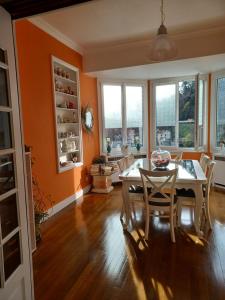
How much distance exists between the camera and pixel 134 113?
539 centimetres

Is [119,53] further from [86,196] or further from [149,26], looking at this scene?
[86,196]

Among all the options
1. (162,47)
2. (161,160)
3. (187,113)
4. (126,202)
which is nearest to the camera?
(162,47)

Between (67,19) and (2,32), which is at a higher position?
(67,19)

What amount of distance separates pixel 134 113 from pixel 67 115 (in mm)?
1870

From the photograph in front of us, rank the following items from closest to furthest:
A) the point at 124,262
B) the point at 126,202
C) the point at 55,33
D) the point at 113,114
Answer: the point at 124,262, the point at 126,202, the point at 55,33, the point at 113,114

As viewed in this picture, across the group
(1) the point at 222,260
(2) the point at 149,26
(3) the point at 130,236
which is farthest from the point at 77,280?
(2) the point at 149,26

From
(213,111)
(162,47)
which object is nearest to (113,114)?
(213,111)

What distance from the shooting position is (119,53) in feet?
13.6

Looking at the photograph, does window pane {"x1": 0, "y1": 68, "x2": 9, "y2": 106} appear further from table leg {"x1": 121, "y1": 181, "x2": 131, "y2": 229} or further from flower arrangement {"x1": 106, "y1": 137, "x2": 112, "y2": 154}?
flower arrangement {"x1": 106, "y1": 137, "x2": 112, "y2": 154}

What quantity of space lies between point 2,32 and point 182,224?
2919mm

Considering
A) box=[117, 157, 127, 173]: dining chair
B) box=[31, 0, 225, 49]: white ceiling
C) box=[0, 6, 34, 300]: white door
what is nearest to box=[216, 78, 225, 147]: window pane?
box=[31, 0, 225, 49]: white ceiling

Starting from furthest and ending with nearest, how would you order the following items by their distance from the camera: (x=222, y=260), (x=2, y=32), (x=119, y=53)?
1. (x=119, y=53)
2. (x=222, y=260)
3. (x=2, y=32)

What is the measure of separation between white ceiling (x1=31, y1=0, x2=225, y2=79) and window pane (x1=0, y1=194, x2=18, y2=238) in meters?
2.18

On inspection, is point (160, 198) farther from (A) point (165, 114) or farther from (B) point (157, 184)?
(A) point (165, 114)
